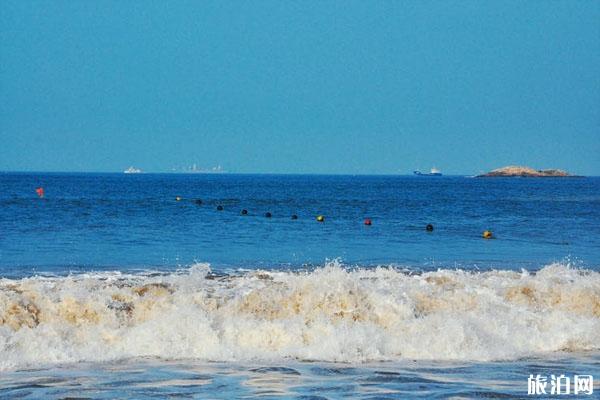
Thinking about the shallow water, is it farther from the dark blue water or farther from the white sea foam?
the dark blue water

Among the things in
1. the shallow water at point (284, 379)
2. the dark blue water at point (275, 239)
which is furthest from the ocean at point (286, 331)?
the dark blue water at point (275, 239)

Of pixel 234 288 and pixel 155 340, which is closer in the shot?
pixel 155 340

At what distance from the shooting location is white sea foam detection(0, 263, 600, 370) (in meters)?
14.0

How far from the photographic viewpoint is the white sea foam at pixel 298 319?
45.9ft

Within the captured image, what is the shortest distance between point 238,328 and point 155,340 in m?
1.50

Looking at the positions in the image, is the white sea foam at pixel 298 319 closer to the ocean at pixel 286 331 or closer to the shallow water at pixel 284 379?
the ocean at pixel 286 331

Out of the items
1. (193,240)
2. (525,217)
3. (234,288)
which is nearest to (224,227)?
(193,240)

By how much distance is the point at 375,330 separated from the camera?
15062 mm

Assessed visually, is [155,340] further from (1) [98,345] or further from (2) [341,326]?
(2) [341,326]

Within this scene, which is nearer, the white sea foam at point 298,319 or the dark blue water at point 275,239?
the white sea foam at point 298,319
